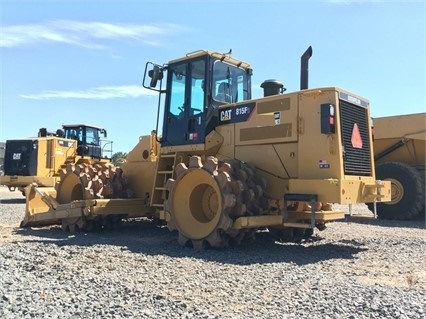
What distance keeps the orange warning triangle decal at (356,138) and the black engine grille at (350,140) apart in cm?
5

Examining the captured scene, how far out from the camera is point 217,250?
24.5 ft

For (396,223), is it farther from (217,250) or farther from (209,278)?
(209,278)

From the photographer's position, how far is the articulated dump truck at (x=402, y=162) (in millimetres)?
12336

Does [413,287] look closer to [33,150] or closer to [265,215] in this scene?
[265,215]

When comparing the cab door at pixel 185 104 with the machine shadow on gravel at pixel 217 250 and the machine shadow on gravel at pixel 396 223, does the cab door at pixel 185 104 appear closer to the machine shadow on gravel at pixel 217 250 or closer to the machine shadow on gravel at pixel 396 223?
the machine shadow on gravel at pixel 217 250

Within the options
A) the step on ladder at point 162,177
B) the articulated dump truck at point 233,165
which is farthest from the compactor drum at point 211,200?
the step on ladder at point 162,177

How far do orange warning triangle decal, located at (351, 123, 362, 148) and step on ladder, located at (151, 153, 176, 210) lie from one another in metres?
3.42

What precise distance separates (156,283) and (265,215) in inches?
112

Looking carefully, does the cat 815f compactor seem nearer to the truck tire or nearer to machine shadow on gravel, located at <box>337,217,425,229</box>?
machine shadow on gravel, located at <box>337,217,425,229</box>

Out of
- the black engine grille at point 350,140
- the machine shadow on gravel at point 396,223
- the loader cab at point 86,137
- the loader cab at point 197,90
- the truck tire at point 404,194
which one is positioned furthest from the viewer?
the loader cab at point 86,137

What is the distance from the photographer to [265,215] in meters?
7.54

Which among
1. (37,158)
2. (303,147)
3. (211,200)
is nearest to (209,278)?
(211,200)

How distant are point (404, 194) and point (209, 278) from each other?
8.57 meters

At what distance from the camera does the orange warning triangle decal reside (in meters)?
7.66
